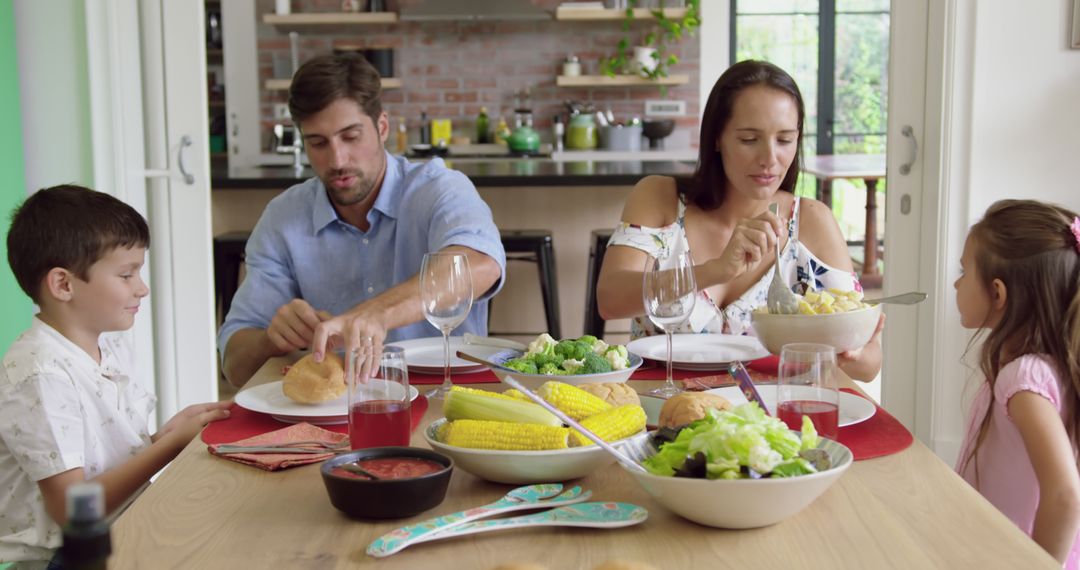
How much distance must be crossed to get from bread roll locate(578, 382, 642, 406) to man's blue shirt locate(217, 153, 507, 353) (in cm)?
92

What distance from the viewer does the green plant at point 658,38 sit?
6.73 meters

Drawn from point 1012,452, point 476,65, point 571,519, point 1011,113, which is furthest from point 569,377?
point 476,65

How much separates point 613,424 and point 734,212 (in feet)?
4.13

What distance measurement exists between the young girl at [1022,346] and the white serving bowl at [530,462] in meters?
0.71

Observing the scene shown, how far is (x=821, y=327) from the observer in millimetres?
1575

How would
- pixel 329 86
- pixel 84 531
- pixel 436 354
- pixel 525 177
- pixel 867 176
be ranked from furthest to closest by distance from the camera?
pixel 867 176, pixel 525 177, pixel 329 86, pixel 436 354, pixel 84 531

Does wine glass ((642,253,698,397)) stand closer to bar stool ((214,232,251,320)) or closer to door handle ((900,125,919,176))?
door handle ((900,125,919,176))

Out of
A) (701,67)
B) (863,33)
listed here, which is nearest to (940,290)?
(701,67)

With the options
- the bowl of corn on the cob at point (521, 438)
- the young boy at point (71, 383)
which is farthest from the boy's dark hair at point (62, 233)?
the bowl of corn on the cob at point (521, 438)

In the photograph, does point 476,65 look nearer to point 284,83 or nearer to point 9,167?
point 284,83

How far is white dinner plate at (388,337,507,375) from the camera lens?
1831 mm

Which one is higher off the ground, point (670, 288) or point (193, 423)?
point (670, 288)

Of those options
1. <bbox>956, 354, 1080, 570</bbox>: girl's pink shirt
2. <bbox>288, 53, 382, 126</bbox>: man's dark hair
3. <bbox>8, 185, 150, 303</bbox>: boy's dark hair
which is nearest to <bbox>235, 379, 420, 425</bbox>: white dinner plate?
<bbox>8, 185, 150, 303</bbox>: boy's dark hair

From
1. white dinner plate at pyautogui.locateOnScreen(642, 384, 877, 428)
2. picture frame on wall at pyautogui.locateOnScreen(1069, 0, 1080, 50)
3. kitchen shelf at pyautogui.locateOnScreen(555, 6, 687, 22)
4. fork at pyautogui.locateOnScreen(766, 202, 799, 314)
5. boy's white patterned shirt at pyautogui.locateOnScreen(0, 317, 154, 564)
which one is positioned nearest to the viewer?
white dinner plate at pyautogui.locateOnScreen(642, 384, 877, 428)
